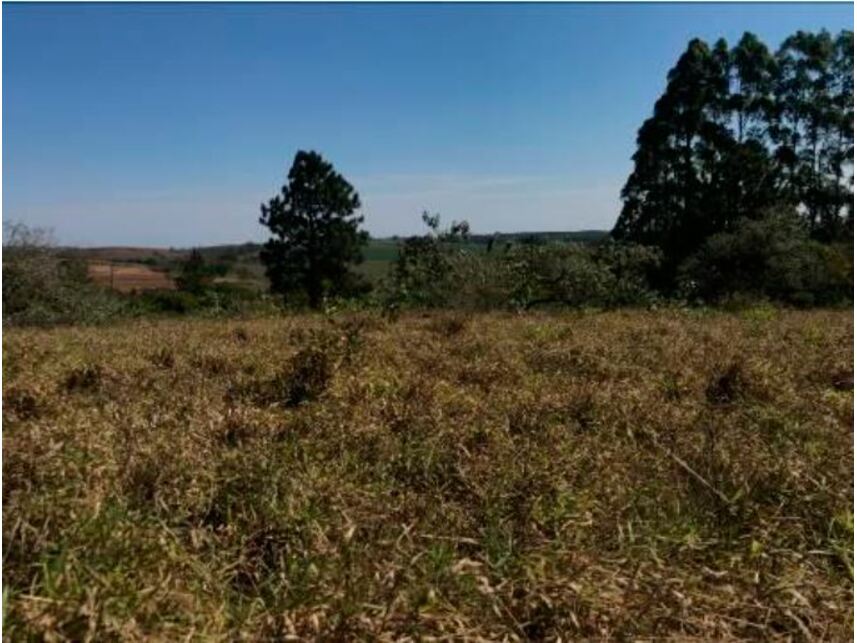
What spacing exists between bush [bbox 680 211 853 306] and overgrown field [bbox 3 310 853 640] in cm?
1581

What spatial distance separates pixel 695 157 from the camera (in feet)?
93.9

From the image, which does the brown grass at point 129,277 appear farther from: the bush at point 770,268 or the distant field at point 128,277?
the bush at point 770,268

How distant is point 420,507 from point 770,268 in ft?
64.7

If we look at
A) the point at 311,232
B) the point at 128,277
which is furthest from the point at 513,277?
the point at 311,232

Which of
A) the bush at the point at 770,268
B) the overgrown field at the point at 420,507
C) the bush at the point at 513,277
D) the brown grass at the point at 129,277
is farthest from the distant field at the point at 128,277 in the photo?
the overgrown field at the point at 420,507

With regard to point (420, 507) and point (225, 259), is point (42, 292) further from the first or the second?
point (225, 259)

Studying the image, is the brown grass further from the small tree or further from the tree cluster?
the tree cluster

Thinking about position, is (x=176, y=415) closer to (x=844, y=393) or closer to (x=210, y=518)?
(x=210, y=518)

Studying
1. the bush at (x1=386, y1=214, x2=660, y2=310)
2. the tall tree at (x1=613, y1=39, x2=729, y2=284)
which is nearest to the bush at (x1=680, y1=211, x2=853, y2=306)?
the bush at (x1=386, y1=214, x2=660, y2=310)

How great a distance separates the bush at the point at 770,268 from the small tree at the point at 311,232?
63.6 feet

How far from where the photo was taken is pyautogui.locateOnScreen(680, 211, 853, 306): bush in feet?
67.3

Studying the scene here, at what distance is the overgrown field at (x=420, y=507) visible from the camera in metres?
2.26

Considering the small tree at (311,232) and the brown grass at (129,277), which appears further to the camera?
the small tree at (311,232)

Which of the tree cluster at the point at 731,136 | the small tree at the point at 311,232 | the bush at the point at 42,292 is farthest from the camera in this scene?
the small tree at the point at 311,232
